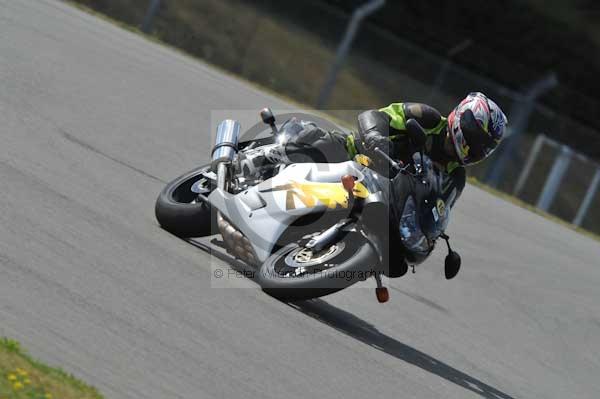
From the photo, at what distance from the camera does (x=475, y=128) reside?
23.0ft

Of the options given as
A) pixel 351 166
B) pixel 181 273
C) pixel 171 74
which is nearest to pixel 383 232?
pixel 351 166

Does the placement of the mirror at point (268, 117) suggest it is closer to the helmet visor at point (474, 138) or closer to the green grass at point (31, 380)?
the helmet visor at point (474, 138)

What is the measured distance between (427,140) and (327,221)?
96cm

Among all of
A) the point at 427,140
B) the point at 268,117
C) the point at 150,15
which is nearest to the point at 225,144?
the point at 268,117

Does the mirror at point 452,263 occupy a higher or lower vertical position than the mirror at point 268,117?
lower

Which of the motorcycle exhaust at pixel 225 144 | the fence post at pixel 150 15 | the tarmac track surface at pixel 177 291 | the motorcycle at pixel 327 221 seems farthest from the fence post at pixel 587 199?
the motorcycle at pixel 327 221

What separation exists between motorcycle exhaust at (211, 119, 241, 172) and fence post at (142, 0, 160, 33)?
12104 millimetres

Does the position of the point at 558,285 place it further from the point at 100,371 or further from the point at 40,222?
the point at 100,371

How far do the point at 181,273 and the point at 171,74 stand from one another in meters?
8.35

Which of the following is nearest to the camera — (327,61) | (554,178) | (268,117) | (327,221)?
(327,221)

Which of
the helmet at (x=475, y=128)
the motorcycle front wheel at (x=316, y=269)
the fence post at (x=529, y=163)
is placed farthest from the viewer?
the fence post at (x=529, y=163)

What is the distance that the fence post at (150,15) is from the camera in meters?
19.7

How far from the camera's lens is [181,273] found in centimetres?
671

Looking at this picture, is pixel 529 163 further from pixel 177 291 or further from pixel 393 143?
pixel 177 291
